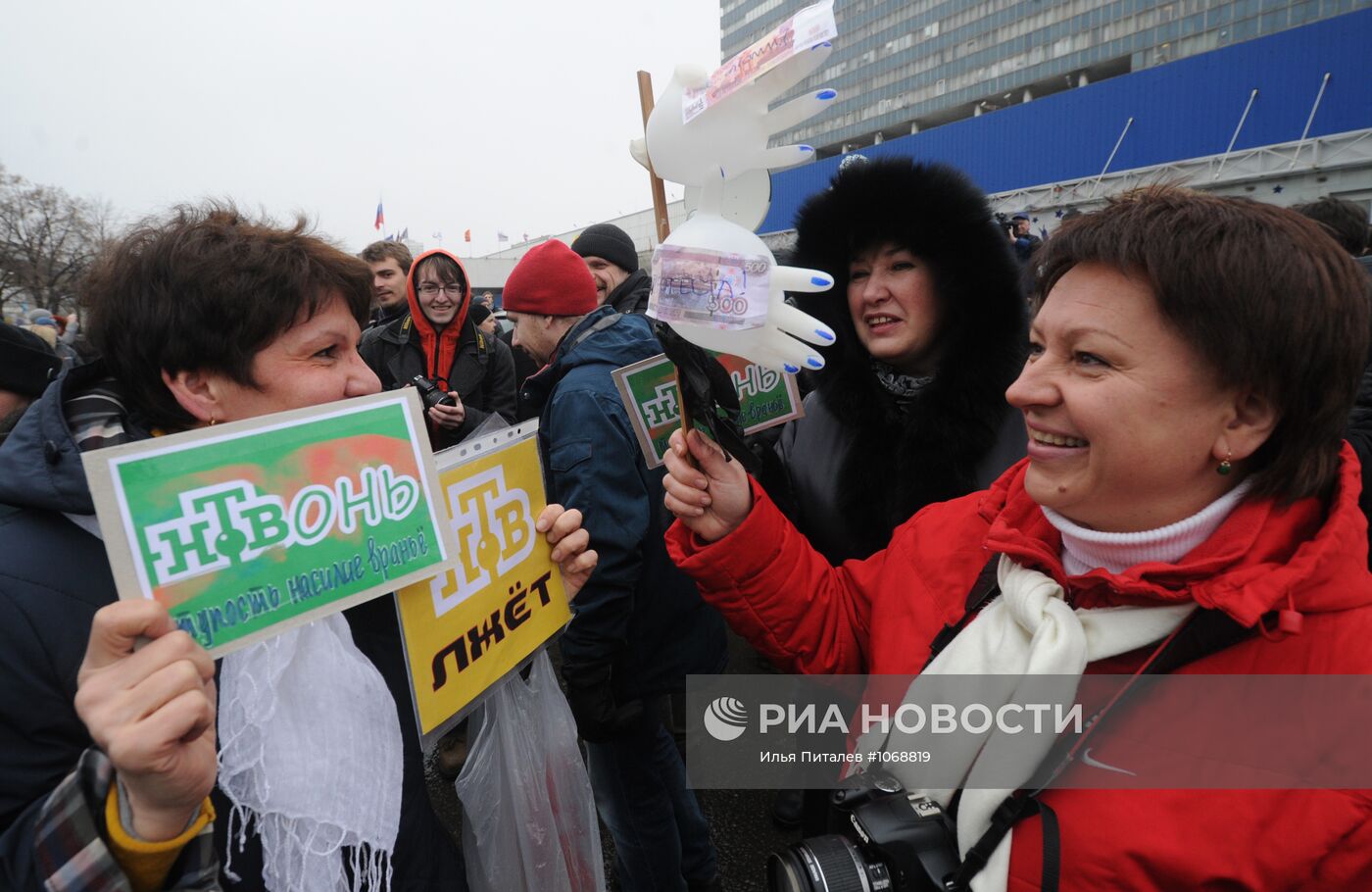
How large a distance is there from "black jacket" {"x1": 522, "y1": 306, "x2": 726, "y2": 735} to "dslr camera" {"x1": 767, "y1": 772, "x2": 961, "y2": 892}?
3.07ft

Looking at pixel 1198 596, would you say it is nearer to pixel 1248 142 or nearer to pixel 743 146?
pixel 743 146

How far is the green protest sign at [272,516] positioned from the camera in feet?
2.63

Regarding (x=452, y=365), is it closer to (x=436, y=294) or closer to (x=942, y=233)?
(x=436, y=294)

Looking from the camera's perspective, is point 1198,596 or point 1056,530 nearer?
point 1198,596

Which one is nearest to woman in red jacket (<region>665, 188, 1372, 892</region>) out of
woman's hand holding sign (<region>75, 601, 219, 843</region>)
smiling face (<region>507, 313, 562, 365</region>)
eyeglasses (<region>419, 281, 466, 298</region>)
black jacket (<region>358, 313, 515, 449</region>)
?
woman's hand holding sign (<region>75, 601, 219, 843</region>)

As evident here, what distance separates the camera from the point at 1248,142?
26281 millimetres

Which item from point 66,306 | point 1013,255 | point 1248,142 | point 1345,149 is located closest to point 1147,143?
point 1248,142

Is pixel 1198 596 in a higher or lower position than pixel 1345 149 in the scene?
lower

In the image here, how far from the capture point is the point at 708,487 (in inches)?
55.4

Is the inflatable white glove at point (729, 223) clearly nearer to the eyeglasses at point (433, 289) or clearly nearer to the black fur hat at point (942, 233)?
the black fur hat at point (942, 233)

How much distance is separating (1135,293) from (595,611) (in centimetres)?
143

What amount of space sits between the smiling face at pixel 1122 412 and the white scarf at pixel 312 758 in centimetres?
115

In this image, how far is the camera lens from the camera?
3.11 ft

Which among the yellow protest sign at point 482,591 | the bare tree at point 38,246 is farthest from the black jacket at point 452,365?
the bare tree at point 38,246
